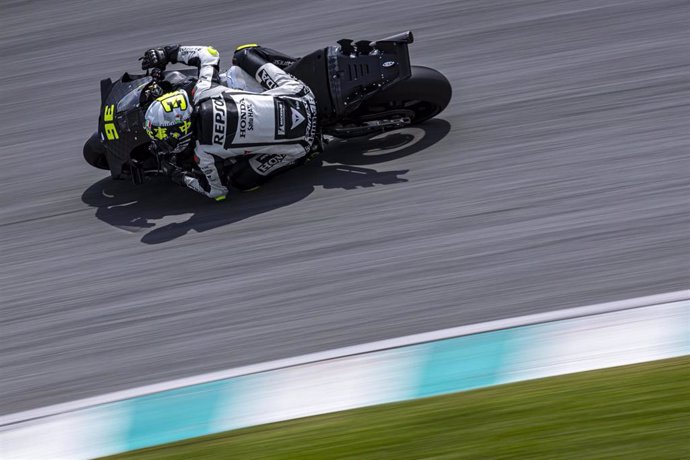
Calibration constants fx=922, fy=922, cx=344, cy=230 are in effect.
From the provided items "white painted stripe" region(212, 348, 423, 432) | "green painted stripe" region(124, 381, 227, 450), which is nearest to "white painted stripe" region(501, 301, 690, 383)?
"white painted stripe" region(212, 348, 423, 432)

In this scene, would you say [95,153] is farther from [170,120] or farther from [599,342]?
[599,342]

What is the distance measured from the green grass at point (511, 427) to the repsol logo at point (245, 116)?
9.97 feet

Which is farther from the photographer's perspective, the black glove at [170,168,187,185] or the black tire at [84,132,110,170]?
the black tire at [84,132,110,170]

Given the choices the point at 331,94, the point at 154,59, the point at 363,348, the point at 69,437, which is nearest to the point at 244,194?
the point at 331,94

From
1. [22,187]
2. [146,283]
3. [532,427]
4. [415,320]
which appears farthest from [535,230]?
[22,187]

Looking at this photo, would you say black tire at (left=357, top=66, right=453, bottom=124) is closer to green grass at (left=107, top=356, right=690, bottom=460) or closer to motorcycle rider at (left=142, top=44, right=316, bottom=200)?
motorcycle rider at (left=142, top=44, right=316, bottom=200)

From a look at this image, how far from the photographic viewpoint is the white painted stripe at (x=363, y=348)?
6141 mm

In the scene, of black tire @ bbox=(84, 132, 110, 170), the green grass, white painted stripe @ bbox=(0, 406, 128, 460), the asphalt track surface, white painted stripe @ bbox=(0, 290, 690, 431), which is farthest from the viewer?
black tire @ bbox=(84, 132, 110, 170)

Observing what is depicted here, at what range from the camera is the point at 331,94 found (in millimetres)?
8148

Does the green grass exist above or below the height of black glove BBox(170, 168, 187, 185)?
below

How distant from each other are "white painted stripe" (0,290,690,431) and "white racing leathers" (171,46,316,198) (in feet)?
7.07

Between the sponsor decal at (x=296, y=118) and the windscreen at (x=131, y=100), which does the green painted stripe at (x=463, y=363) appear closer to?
the sponsor decal at (x=296, y=118)

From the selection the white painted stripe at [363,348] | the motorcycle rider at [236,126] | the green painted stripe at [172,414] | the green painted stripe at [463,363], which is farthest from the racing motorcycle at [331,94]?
the green painted stripe at [463,363]

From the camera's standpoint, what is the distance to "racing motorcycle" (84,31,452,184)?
8047mm
